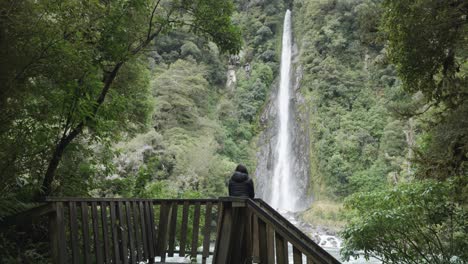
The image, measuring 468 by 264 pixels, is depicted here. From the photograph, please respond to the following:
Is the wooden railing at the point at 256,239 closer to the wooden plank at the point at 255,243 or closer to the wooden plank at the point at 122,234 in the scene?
the wooden plank at the point at 255,243

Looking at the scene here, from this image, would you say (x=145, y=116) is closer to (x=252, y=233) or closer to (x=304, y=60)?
(x=252, y=233)

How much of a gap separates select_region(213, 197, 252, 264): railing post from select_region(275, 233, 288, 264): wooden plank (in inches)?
20.4

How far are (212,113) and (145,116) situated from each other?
83.5 feet

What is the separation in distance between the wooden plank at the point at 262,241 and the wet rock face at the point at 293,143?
1093 inches

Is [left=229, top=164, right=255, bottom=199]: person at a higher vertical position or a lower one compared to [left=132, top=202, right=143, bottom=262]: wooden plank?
higher

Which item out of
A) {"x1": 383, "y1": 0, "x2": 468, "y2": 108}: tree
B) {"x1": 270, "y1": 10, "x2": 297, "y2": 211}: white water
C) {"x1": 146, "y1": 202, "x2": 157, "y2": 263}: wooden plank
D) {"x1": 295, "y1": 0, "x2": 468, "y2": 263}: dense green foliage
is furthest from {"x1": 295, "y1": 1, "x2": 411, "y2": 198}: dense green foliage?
{"x1": 146, "y1": 202, "x2": 157, "y2": 263}: wooden plank

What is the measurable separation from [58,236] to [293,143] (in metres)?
32.0

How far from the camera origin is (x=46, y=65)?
3.69m

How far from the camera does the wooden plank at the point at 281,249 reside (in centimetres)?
335

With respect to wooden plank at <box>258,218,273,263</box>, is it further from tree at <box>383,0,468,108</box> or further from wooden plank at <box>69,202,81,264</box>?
tree at <box>383,0,468,108</box>

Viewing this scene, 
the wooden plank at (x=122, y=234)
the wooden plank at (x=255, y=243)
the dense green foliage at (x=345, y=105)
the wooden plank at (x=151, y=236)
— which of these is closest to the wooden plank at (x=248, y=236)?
the wooden plank at (x=255, y=243)

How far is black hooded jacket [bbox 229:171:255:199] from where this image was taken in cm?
475

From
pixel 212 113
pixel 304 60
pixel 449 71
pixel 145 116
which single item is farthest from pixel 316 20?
pixel 449 71

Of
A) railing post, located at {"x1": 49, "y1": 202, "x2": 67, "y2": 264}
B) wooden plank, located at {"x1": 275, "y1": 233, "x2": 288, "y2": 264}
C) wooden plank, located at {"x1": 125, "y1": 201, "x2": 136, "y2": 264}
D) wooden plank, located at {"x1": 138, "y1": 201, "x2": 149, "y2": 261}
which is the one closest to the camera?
railing post, located at {"x1": 49, "y1": 202, "x2": 67, "y2": 264}
